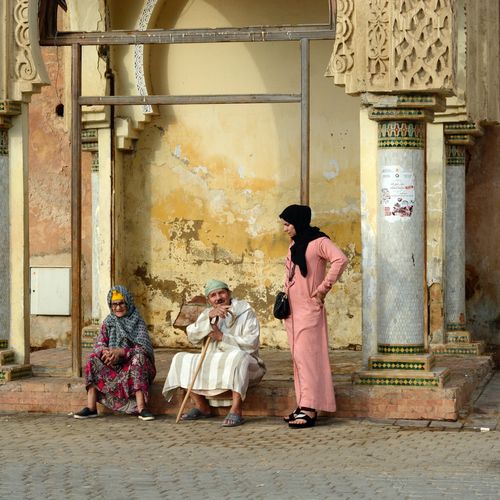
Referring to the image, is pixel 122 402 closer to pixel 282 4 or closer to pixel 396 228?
pixel 396 228

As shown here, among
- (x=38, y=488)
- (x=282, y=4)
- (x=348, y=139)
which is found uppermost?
(x=282, y=4)

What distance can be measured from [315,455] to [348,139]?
4886 millimetres

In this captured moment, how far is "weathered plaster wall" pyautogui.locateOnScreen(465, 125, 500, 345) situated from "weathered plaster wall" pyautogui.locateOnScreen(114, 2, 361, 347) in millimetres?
1117

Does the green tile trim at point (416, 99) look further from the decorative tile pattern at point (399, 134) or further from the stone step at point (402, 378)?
the stone step at point (402, 378)

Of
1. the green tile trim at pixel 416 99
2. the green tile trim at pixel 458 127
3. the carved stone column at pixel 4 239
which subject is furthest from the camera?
the green tile trim at pixel 458 127

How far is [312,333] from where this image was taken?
9.89 meters

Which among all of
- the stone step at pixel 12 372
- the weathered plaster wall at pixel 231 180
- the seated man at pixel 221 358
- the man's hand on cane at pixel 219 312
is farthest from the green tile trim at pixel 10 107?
the weathered plaster wall at pixel 231 180

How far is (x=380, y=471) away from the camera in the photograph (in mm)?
8164

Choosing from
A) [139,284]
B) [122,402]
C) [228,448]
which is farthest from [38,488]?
[139,284]

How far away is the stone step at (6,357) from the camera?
10875mm

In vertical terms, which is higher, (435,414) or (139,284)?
(139,284)

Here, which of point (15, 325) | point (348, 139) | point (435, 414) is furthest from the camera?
point (348, 139)

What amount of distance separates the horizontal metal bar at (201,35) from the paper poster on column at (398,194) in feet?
3.70

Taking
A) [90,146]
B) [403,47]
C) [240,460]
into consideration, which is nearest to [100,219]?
[90,146]
